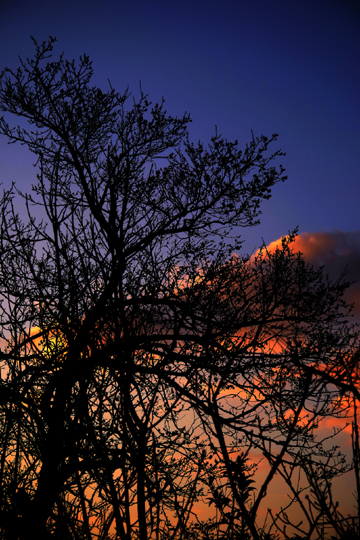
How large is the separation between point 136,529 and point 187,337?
9.84ft

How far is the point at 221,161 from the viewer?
8.57m

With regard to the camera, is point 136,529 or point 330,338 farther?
point 330,338

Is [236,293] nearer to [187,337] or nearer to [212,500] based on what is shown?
[187,337]

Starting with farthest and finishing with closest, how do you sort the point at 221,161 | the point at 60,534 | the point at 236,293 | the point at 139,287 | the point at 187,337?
the point at 236,293 → the point at 221,161 → the point at 187,337 → the point at 139,287 → the point at 60,534

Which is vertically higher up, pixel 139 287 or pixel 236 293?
pixel 236 293

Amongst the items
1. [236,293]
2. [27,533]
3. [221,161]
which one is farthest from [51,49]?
[27,533]

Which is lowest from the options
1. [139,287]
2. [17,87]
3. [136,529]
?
[136,529]

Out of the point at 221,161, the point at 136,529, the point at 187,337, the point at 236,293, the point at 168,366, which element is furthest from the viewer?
the point at 236,293

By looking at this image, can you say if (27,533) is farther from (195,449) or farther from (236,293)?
(236,293)

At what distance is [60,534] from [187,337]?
340cm

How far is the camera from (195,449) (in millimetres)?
6145

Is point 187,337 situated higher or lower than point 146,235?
lower

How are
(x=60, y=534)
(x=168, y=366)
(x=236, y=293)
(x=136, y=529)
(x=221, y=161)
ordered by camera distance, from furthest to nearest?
1. (x=236, y=293)
2. (x=221, y=161)
3. (x=168, y=366)
4. (x=136, y=529)
5. (x=60, y=534)

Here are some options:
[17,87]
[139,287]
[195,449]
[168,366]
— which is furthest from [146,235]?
[17,87]
